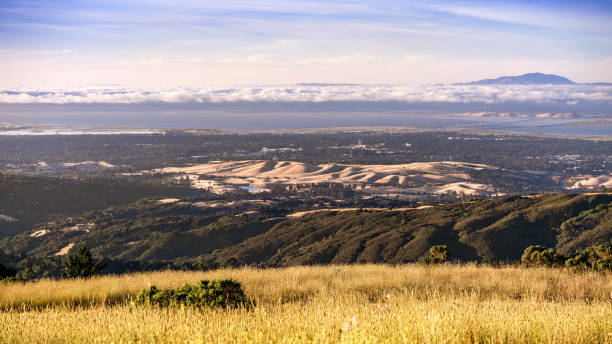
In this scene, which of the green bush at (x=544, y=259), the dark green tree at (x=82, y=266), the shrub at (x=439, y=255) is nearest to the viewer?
the green bush at (x=544, y=259)

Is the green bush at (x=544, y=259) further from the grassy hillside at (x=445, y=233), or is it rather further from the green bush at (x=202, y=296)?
the grassy hillside at (x=445, y=233)

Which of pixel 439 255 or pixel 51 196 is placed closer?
pixel 439 255

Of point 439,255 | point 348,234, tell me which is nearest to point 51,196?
point 348,234

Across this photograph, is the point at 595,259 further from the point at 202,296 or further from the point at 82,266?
the point at 82,266

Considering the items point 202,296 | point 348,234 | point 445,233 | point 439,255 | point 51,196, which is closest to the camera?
point 202,296

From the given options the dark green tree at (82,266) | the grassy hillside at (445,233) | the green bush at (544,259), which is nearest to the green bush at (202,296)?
the dark green tree at (82,266)

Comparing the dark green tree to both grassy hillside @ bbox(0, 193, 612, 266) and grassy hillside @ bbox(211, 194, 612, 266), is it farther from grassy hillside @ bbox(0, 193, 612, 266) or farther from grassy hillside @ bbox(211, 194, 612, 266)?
grassy hillside @ bbox(211, 194, 612, 266)
